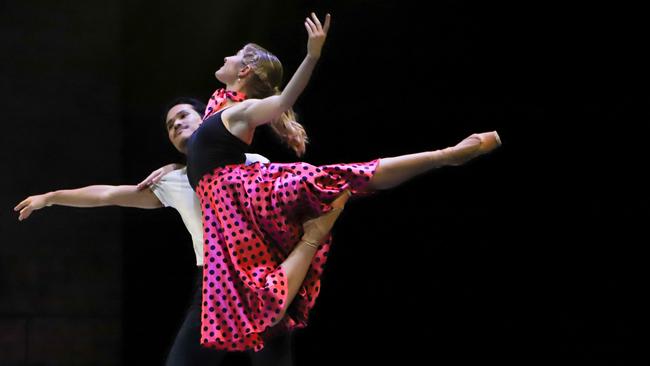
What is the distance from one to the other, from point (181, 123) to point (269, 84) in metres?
0.28

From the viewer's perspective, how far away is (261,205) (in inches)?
77.6

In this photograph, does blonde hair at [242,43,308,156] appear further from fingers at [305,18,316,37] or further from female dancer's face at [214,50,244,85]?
fingers at [305,18,316,37]

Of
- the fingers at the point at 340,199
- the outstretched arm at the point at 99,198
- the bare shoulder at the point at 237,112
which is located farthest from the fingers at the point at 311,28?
the outstretched arm at the point at 99,198

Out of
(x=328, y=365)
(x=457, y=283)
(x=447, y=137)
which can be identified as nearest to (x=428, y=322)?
(x=457, y=283)

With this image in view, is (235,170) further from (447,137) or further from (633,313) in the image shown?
(633,313)

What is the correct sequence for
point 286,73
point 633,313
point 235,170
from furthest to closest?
point 286,73
point 633,313
point 235,170

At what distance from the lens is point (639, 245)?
9.87ft

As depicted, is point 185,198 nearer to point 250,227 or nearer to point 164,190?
point 164,190

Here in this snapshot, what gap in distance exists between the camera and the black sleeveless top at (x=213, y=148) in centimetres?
201

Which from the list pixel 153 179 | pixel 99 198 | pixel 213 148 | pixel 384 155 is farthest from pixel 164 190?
pixel 384 155

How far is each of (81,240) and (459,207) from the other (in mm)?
1439

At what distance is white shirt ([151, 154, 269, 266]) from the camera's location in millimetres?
2189

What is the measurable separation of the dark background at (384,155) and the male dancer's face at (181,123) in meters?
0.88

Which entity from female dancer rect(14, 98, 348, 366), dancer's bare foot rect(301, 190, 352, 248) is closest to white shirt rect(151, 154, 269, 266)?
female dancer rect(14, 98, 348, 366)
